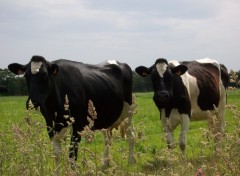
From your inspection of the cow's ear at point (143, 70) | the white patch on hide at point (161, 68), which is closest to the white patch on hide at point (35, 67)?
the white patch on hide at point (161, 68)

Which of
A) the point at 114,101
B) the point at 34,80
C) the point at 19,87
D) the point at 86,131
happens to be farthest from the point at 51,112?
the point at 19,87

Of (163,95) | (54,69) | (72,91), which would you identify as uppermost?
(54,69)

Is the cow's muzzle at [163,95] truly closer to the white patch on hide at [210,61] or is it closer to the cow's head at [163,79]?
the cow's head at [163,79]

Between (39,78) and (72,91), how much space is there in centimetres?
71

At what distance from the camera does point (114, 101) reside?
338 inches

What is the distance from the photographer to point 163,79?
809 centimetres

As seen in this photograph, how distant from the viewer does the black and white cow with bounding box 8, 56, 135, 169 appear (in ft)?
21.4

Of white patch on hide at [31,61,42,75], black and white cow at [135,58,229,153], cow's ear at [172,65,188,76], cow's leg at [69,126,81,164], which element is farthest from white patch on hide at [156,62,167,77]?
white patch on hide at [31,61,42,75]

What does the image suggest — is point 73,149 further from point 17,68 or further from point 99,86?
point 99,86

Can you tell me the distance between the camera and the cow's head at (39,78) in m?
6.28

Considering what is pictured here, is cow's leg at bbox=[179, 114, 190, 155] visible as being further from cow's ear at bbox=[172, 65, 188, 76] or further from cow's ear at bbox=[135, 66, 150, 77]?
cow's ear at bbox=[135, 66, 150, 77]

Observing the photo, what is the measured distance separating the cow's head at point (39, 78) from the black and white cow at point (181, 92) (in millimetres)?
2185

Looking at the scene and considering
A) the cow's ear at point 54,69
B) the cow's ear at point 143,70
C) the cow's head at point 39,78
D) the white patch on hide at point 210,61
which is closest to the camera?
the cow's head at point 39,78

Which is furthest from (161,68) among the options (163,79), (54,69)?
(54,69)
